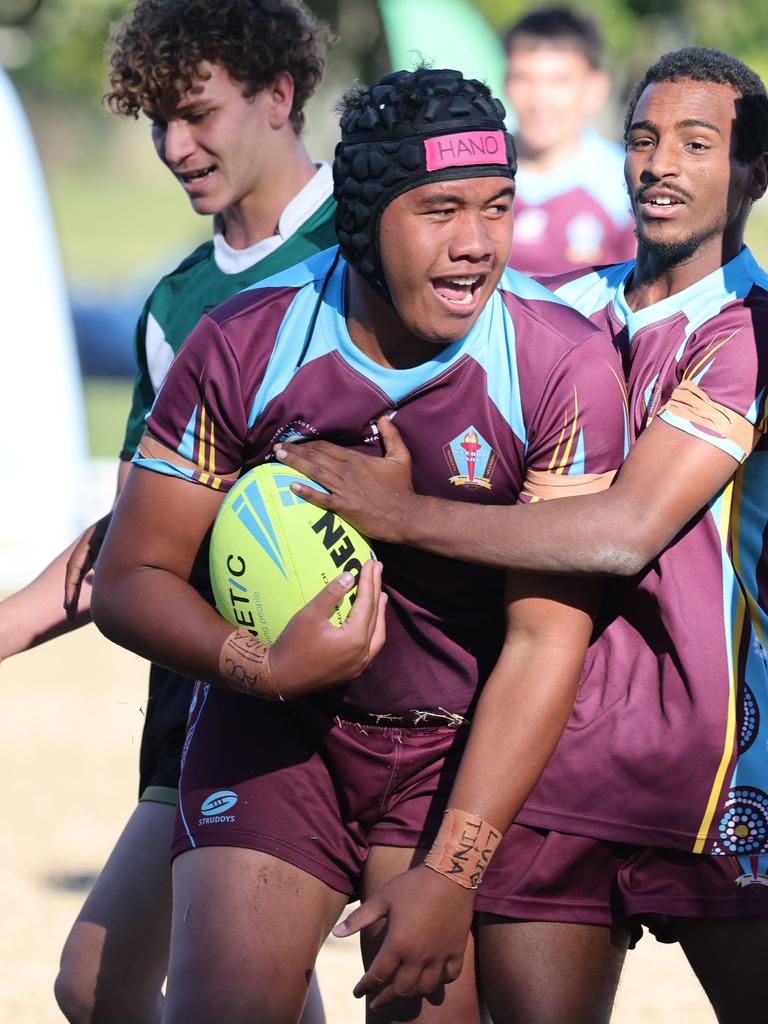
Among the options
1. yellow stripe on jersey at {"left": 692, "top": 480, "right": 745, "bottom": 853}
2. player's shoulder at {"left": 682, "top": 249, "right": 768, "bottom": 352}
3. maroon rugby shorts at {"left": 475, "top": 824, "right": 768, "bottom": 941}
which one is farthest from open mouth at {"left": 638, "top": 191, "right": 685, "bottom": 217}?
maroon rugby shorts at {"left": 475, "top": 824, "right": 768, "bottom": 941}

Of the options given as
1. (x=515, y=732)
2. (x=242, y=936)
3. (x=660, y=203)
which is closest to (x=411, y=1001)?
(x=242, y=936)

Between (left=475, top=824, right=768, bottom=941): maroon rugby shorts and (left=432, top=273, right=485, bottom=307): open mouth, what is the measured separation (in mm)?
1260

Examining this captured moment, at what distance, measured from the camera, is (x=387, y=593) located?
3803mm

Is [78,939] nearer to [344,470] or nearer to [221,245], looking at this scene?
[344,470]

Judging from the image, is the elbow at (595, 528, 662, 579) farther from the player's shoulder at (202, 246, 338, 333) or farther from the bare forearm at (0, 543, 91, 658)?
the bare forearm at (0, 543, 91, 658)

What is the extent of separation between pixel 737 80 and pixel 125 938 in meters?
2.95

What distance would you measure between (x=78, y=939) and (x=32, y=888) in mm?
2783

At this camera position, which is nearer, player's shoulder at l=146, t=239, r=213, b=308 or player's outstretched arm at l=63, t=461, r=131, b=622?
player's outstretched arm at l=63, t=461, r=131, b=622

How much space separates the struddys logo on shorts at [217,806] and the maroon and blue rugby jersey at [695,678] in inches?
27.9

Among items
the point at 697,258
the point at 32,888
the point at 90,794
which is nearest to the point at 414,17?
the point at 90,794

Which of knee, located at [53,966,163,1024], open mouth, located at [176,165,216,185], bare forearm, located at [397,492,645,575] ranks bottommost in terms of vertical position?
knee, located at [53,966,163,1024]

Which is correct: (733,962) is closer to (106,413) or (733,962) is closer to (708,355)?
(708,355)

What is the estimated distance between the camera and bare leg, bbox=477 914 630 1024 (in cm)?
357

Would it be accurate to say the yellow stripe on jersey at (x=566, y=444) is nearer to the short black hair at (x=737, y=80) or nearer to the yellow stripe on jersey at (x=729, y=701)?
the yellow stripe on jersey at (x=729, y=701)
